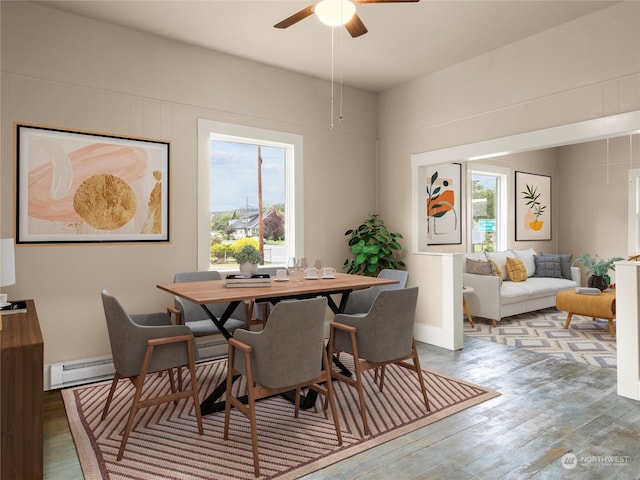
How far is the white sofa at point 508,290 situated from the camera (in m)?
5.48

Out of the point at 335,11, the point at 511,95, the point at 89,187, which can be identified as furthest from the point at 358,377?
the point at 511,95

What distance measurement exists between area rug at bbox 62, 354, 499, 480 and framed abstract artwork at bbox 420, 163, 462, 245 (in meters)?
3.07

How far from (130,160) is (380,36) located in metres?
2.52

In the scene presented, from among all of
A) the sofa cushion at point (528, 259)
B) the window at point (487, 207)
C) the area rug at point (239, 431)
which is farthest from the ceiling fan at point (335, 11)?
the sofa cushion at point (528, 259)

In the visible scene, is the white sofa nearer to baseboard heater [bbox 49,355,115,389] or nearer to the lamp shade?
baseboard heater [bbox 49,355,115,389]

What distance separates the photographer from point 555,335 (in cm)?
505

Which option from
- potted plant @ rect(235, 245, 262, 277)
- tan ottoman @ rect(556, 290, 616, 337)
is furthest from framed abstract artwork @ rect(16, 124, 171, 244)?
tan ottoman @ rect(556, 290, 616, 337)

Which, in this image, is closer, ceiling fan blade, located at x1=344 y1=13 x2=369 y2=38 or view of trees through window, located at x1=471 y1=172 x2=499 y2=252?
ceiling fan blade, located at x1=344 y1=13 x2=369 y2=38

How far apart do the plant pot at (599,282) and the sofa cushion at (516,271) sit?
95cm

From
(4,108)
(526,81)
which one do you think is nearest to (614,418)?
(526,81)

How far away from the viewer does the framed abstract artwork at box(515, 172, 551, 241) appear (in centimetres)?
748

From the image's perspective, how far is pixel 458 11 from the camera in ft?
11.4

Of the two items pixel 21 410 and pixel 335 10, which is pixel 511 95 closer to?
pixel 335 10

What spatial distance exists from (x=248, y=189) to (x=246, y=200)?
12 cm
